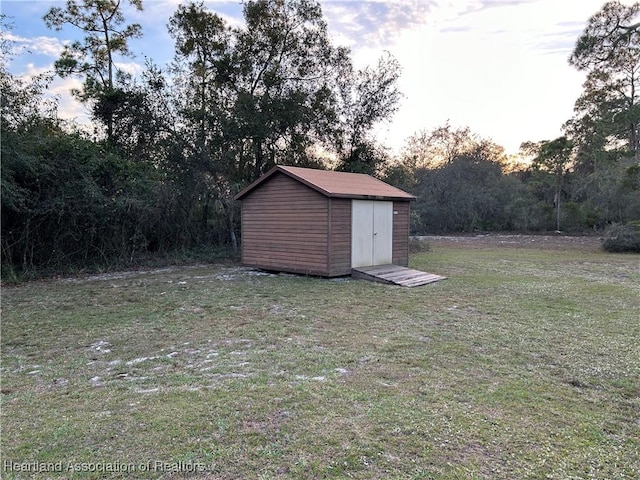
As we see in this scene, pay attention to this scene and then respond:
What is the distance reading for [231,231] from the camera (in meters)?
13.5

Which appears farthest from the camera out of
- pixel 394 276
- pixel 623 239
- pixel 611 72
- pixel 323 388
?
pixel 611 72

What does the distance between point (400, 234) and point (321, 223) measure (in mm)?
2535

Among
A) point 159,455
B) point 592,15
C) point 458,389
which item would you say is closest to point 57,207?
point 159,455

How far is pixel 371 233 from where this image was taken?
30.6 ft

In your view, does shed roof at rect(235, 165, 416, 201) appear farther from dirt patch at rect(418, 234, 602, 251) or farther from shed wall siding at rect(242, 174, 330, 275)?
dirt patch at rect(418, 234, 602, 251)

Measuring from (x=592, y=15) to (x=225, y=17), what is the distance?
58.2 ft

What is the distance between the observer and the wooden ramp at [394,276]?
26.4 feet

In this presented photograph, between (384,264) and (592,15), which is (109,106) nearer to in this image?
(384,264)

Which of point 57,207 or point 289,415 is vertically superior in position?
point 57,207

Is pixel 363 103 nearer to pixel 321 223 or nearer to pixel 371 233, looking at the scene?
pixel 371 233

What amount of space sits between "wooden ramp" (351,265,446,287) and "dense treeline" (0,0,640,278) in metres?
5.99

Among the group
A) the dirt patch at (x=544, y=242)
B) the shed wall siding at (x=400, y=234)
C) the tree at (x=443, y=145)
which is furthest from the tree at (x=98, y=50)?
the tree at (x=443, y=145)

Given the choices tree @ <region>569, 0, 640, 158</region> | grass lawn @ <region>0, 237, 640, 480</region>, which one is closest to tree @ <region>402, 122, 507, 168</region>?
tree @ <region>569, 0, 640, 158</region>

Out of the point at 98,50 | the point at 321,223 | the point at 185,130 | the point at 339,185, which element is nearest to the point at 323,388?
the point at 321,223
